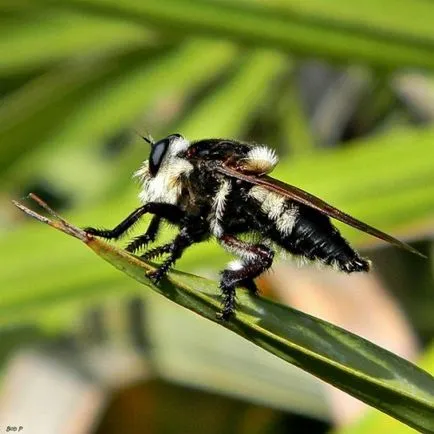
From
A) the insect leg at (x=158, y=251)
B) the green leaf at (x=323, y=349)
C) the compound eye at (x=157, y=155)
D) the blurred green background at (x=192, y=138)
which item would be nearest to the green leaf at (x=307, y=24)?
the blurred green background at (x=192, y=138)

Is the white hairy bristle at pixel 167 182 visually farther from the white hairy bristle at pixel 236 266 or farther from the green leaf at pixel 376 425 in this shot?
the green leaf at pixel 376 425

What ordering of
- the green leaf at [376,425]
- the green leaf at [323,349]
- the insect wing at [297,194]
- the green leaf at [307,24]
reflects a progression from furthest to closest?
the green leaf at [307,24]
the green leaf at [376,425]
the insect wing at [297,194]
the green leaf at [323,349]

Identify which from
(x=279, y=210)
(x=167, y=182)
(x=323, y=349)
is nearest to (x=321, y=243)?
(x=279, y=210)

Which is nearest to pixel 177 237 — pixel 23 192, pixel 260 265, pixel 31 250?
pixel 260 265

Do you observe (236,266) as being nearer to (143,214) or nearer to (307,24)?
(143,214)

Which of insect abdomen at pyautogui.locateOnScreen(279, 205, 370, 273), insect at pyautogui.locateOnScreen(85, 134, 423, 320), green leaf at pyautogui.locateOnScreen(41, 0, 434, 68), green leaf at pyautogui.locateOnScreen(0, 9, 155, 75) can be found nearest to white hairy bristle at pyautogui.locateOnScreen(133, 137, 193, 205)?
insect at pyautogui.locateOnScreen(85, 134, 423, 320)

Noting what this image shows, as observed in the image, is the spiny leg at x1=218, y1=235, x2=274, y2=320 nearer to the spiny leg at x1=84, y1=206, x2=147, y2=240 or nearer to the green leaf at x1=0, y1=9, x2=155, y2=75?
the spiny leg at x1=84, y1=206, x2=147, y2=240

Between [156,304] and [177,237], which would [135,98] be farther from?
[177,237]
